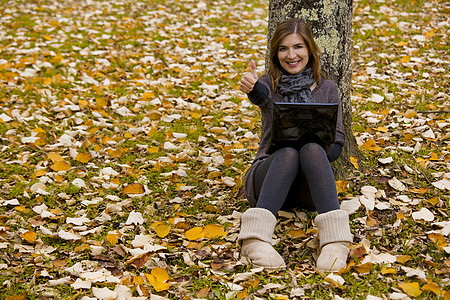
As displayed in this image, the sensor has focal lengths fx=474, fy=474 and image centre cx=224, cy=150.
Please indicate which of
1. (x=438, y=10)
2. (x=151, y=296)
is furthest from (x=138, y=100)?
(x=438, y=10)

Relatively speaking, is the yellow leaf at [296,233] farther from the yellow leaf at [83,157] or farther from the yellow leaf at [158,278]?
the yellow leaf at [83,157]

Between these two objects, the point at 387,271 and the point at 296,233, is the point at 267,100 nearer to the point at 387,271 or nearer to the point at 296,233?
the point at 296,233

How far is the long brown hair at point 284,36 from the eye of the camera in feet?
9.11

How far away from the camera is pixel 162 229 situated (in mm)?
2730

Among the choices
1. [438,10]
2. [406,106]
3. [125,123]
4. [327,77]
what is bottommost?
[125,123]

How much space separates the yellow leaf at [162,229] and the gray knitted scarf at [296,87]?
102 cm

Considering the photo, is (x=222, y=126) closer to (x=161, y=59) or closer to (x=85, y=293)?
(x=161, y=59)

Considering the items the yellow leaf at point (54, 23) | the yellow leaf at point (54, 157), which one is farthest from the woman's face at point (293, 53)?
the yellow leaf at point (54, 23)

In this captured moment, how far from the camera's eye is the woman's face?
2.76 meters

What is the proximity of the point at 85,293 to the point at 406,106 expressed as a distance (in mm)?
2995

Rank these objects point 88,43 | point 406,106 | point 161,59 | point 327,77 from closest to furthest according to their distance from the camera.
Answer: point 327,77 < point 406,106 < point 161,59 < point 88,43

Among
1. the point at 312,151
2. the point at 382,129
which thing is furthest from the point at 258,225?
the point at 382,129

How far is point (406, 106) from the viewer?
4.00 metres

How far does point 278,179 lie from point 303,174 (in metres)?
0.17
